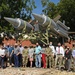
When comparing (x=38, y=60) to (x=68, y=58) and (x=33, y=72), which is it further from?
(x=68, y=58)

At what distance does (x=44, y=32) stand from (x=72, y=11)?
21.9 metres

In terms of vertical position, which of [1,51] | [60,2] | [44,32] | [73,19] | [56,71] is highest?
[60,2]

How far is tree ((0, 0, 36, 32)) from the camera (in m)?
34.8

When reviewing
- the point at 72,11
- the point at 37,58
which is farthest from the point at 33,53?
the point at 72,11

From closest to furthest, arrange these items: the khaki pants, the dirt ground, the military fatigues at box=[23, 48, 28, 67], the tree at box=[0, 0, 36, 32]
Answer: the dirt ground
the khaki pants
the military fatigues at box=[23, 48, 28, 67]
the tree at box=[0, 0, 36, 32]

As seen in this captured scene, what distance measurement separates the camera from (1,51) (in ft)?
59.5

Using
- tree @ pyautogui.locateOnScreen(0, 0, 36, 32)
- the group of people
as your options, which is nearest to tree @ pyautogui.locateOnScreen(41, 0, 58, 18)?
tree @ pyautogui.locateOnScreen(0, 0, 36, 32)

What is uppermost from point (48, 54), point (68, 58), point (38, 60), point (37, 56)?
point (48, 54)

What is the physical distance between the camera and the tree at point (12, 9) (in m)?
34.8

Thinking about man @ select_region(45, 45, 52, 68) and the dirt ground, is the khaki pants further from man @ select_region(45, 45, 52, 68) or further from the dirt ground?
the dirt ground

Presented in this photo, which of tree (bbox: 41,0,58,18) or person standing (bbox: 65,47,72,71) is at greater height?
tree (bbox: 41,0,58,18)

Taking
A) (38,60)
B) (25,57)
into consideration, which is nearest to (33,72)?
(38,60)

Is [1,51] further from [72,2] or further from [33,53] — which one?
[72,2]

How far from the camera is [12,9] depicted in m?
36.2
